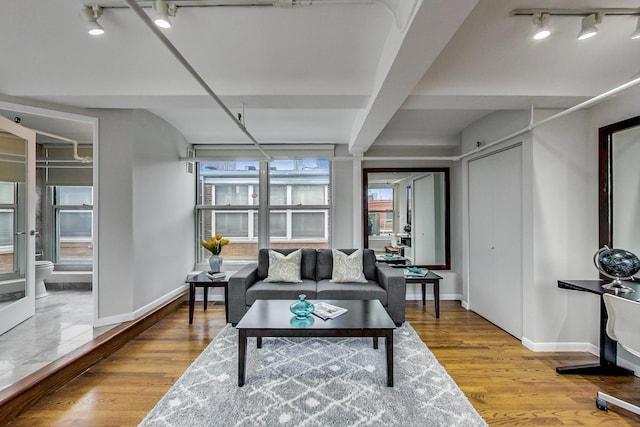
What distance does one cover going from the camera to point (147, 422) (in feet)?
6.14

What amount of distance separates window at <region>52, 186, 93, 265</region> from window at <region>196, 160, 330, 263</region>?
2049 mm

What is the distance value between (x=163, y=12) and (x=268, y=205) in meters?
3.43

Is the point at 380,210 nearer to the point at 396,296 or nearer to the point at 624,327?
the point at 396,296

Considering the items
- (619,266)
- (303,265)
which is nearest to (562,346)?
(619,266)

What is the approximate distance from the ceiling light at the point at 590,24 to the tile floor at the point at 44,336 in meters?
4.67

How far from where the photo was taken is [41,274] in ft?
14.2

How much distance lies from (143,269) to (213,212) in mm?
1774

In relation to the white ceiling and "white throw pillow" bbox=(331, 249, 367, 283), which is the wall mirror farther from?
the white ceiling

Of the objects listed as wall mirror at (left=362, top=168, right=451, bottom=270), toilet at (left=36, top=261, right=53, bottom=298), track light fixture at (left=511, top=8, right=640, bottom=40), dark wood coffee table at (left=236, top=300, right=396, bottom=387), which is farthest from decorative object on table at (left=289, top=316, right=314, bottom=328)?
toilet at (left=36, top=261, right=53, bottom=298)

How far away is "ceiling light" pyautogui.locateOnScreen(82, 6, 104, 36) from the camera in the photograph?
176cm

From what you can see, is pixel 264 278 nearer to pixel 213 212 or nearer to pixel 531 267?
pixel 213 212

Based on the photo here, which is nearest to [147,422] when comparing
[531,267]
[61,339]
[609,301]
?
[61,339]

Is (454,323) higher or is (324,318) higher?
(324,318)

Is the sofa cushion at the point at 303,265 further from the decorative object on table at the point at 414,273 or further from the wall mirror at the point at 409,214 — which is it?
the decorative object on table at the point at 414,273
